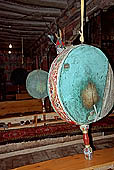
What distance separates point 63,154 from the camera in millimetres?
3711

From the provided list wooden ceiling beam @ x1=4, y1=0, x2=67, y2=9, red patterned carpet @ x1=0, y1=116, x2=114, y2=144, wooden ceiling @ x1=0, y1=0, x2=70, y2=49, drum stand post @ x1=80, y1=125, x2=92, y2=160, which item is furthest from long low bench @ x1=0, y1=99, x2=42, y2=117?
drum stand post @ x1=80, y1=125, x2=92, y2=160

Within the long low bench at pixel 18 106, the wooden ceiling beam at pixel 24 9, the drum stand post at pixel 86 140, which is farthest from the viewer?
the long low bench at pixel 18 106

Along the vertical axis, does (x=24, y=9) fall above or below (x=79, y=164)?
above

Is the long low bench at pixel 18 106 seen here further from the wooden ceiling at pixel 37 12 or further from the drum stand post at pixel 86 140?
the drum stand post at pixel 86 140

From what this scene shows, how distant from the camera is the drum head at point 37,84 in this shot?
3854mm

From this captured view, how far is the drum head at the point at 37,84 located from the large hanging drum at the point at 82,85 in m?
2.55

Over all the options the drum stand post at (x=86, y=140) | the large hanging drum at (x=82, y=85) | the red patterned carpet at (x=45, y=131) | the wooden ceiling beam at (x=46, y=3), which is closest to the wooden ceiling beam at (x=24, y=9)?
the wooden ceiling beam at (x=46, y=3)

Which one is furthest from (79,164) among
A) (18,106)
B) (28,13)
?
(18,106)

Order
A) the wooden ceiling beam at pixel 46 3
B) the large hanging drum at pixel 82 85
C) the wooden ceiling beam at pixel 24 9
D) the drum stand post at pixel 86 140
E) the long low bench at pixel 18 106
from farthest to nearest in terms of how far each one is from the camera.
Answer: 1. the long low bench at pixel 18 106
2. the wooden ceiling beam at pixel 24 9
3. the wooden ceiling beam at pixel 46 3
4. the drum stand post at pixel 86 140
5. the large hanging drum at pixel 82 85

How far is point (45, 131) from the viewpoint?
4090 millimetres

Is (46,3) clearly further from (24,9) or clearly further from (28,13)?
(28,13)

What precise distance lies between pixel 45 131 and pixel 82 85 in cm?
309

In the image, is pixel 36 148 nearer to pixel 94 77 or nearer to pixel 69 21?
pixel 69 21

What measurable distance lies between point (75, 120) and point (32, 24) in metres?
4.10
